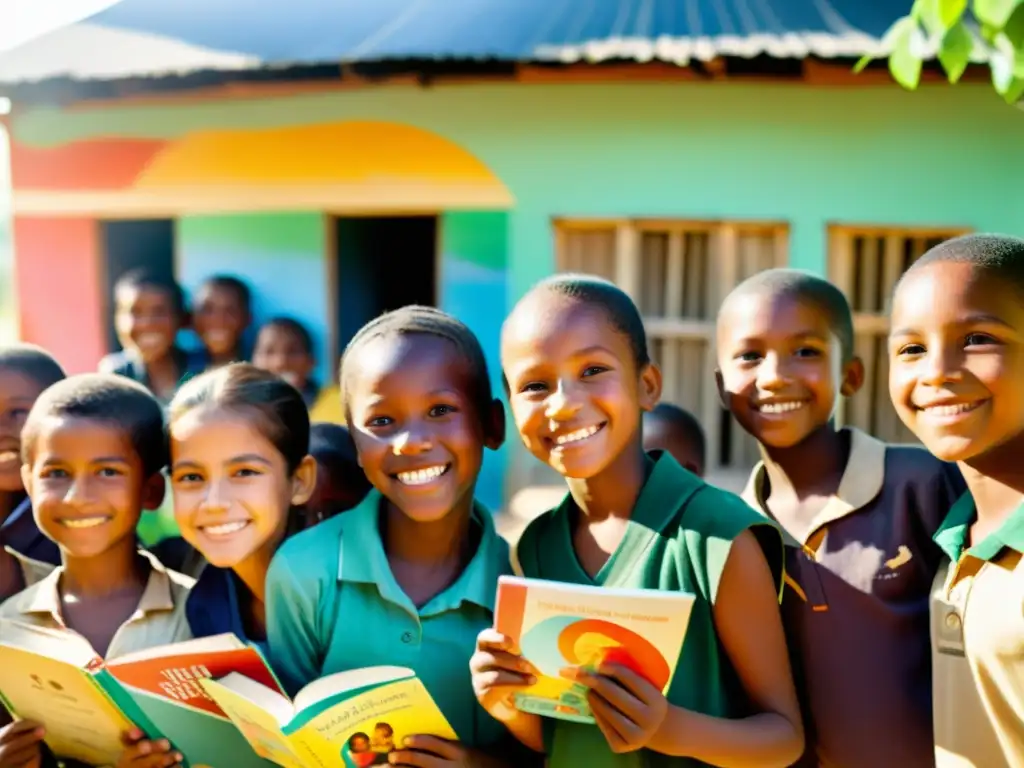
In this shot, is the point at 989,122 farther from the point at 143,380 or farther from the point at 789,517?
the point at 143,380

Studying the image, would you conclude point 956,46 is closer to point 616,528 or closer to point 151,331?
point 616,528

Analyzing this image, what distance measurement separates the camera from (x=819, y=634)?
188cm

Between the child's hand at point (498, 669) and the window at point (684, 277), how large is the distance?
13.3ft

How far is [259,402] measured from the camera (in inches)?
83.7

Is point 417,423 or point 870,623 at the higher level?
point 417,423

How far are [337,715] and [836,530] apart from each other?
99 centimetres

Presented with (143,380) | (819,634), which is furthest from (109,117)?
(819,634)

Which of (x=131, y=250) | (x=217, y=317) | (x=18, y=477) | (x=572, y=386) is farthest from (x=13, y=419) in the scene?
(x=131, y=250)

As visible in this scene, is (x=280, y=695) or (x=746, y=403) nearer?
(x=280, y=695)

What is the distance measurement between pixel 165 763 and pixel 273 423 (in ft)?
2.26

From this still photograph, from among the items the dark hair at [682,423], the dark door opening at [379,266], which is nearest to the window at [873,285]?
the dark door opening at [379,266]

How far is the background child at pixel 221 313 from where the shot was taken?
6133mm

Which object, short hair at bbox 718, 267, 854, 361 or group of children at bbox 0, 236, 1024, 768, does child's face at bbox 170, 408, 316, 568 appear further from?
short hair at bbox 718, 267, 854, 361

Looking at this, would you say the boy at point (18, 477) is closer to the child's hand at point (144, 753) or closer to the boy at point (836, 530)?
the child's hand at point (144, 753)
